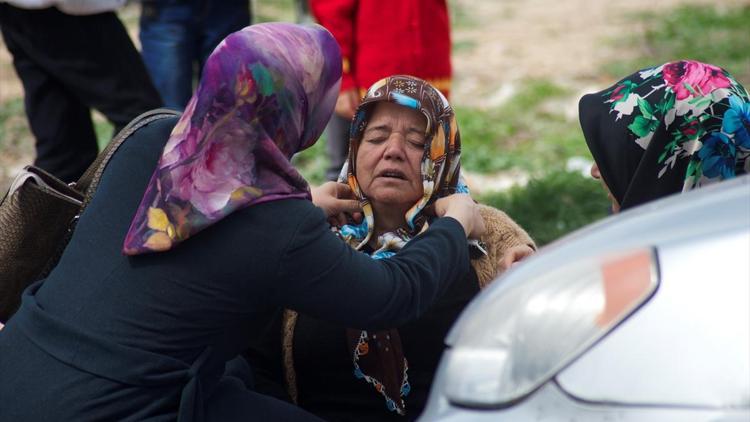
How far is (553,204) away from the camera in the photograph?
558 cm

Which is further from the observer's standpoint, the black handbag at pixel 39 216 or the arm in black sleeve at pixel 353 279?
the black handbag at pixel 39 216

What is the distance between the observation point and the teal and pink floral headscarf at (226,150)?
2271 millimetres

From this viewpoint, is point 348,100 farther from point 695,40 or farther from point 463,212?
point 695,40

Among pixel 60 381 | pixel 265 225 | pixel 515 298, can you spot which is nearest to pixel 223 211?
pixel 265 225

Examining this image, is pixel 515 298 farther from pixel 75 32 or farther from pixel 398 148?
pixel 75 32

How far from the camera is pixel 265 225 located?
2.27 m

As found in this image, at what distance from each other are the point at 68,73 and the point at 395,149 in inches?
86.3

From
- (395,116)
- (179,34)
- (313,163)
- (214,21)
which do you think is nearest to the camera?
(395,116)

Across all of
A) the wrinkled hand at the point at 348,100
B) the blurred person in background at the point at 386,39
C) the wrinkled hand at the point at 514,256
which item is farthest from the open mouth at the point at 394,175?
the wrinkled hand at the point at 348,100

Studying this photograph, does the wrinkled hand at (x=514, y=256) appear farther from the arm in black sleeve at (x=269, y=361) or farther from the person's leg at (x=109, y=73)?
the person's leg at (x=109, y=73)

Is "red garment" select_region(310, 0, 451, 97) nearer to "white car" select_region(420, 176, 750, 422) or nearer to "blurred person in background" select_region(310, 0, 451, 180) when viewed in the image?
"blurred person in background" select_region(310, 0, 451, 180)

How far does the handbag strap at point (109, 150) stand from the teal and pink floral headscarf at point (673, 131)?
1.27m

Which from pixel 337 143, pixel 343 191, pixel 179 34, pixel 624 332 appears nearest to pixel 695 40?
pixel 337 143

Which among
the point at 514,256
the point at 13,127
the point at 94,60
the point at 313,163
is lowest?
the point at 13,127
